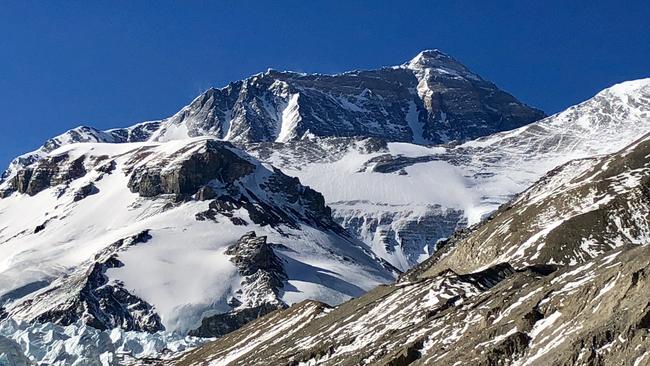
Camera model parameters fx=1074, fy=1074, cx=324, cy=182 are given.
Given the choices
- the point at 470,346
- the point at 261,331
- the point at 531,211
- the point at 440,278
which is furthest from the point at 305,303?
the point at 470,346

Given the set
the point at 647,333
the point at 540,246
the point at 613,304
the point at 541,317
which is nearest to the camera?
the point at 647,333

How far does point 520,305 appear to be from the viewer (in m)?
83.1

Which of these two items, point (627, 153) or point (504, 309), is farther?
point (627, 153)

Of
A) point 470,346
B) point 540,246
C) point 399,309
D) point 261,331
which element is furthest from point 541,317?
point 261,331

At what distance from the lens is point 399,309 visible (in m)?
112

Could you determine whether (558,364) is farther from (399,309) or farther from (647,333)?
(399,309)

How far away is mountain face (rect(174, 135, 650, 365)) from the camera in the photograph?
2788 inches

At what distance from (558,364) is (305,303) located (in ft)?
311

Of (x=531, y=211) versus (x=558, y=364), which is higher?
(x=531, y=211)

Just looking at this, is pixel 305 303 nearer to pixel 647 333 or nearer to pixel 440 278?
pixel 440 278

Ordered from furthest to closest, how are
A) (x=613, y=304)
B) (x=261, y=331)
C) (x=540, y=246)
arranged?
1. (x=261, y=331)
2. (x=540, y=246)
3. (x=613, y=304)

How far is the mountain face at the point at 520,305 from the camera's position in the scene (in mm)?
70812

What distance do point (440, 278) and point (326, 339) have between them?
1452 cm

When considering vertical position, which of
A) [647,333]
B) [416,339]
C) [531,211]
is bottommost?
[647,333]
